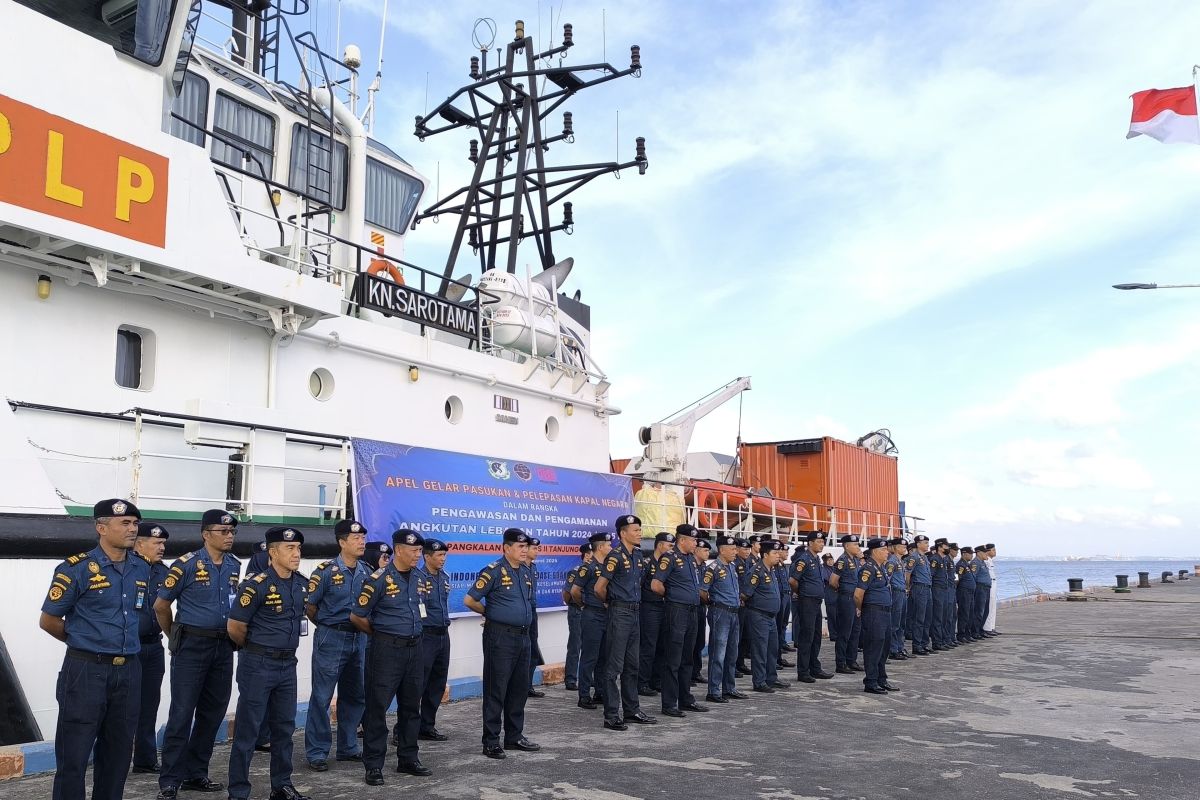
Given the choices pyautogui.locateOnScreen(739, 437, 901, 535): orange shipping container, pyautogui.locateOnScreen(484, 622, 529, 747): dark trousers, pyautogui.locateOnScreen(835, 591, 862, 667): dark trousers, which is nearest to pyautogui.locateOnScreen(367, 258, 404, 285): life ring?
pyautogui.locateOnScreen(484, 622, 529, 747): dark trousers

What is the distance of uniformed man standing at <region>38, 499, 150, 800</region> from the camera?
464 cm

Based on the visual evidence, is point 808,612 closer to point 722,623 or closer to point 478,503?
point 722,623

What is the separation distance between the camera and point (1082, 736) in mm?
7668

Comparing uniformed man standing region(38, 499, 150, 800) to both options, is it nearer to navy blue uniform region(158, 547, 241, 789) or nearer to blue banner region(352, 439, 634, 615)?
navy blue uniform region(158, 547, 241, 789)

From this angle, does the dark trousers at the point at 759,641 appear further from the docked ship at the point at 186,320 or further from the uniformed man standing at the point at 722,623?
the docked ship at the point at 186,320

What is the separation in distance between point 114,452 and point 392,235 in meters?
5.75

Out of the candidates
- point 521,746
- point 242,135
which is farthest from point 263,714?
point 242,135

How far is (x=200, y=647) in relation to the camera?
19.1 ft

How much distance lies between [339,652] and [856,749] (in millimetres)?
3945

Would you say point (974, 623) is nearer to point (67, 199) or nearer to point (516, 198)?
point (516, 198)

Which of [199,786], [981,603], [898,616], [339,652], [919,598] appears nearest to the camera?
[199,786]

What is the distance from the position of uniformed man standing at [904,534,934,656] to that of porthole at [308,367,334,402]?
29.3 feet

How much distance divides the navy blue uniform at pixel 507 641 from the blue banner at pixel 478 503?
74.4 inches

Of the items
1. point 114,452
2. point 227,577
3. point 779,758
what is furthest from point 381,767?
point 114,452
